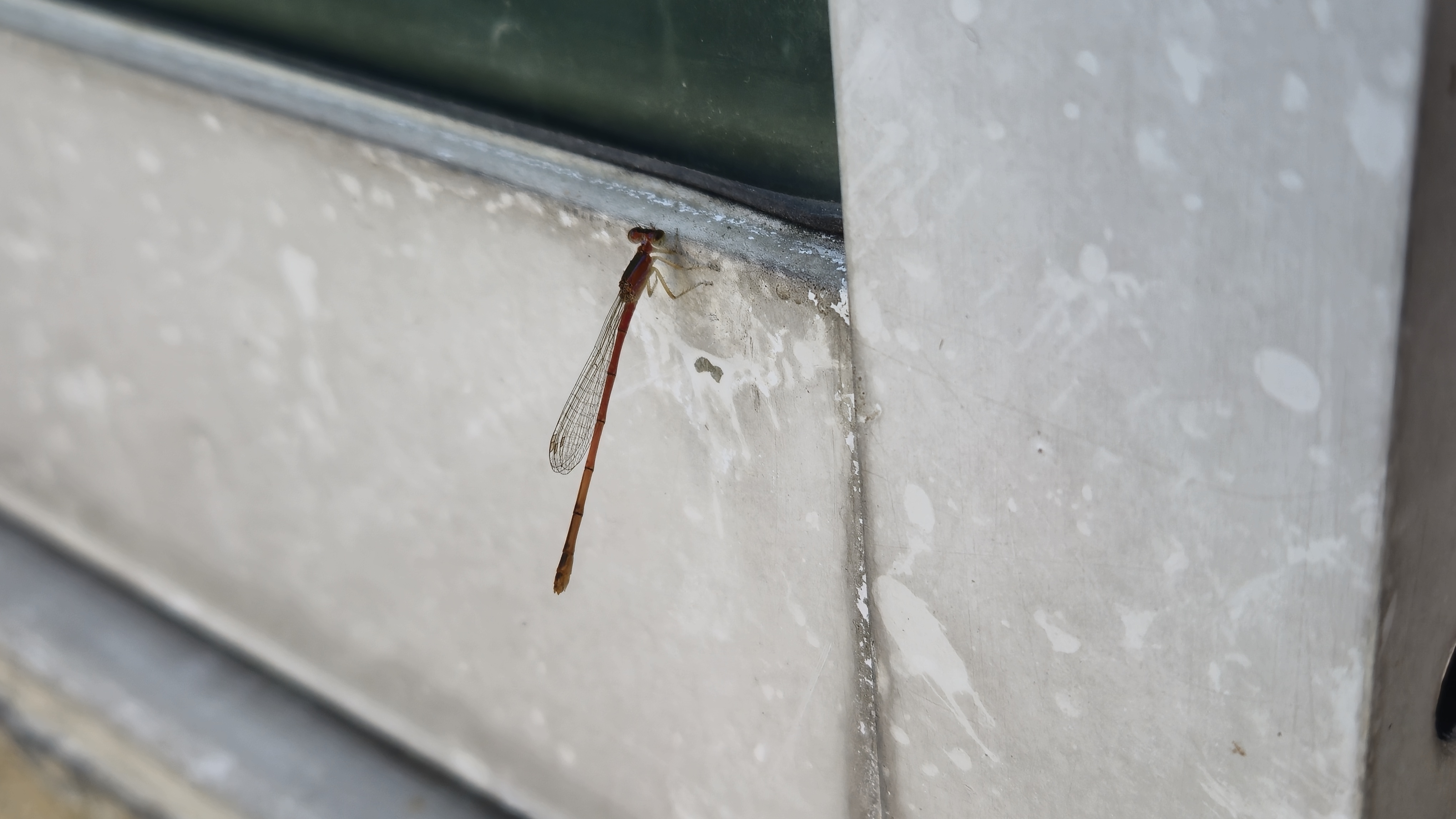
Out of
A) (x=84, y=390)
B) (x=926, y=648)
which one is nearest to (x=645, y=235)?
(x=926, y=648)

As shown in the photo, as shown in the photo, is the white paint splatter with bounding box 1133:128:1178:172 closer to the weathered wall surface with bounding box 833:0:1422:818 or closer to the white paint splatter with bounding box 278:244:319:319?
the weathered wall surface with bounding box 833:0:1422:818

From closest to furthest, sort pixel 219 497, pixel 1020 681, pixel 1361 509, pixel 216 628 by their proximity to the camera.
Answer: pixel 1361 509
pixel 1020 681
pixel 219 497
pixel 216 628

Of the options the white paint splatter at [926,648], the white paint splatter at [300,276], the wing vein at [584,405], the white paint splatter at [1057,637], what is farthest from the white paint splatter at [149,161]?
the white paint splatter at [1057,637]

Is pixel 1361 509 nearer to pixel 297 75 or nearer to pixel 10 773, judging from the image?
pixel 297 75

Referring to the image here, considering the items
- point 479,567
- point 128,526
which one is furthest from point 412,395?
point 128,526

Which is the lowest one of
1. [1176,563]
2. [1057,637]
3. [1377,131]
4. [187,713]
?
[187,713]

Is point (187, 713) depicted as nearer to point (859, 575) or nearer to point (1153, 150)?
point (859, 575)
